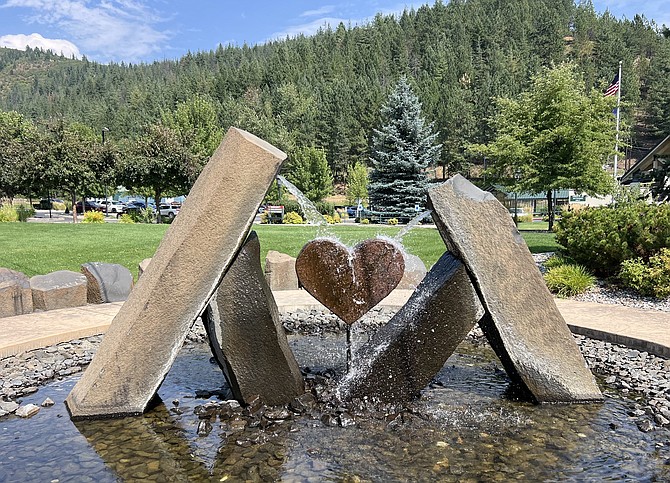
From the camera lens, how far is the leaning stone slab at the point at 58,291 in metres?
8.28

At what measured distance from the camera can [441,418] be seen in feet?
15.0

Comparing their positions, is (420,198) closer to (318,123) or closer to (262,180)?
(262,180)

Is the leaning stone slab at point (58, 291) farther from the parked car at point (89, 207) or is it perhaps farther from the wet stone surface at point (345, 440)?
the parked car at point (89, 207)

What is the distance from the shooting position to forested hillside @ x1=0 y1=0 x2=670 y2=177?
6575cm

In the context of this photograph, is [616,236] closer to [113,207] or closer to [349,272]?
[349,272]

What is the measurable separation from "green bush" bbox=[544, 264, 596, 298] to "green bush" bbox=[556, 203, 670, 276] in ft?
1.84

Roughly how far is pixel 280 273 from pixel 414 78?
85.8 metres

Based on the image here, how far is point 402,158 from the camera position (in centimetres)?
3134

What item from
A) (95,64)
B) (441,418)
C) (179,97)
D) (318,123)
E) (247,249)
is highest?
(95,64)

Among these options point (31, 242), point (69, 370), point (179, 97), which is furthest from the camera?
point (179, 97)

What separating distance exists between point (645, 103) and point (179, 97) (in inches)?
2851

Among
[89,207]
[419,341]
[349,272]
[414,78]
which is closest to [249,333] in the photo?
[349,272]

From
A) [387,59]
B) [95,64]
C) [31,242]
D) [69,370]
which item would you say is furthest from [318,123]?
[95,64]

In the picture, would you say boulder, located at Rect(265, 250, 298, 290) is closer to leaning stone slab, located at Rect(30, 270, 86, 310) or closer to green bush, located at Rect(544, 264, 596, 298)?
leaning stone slab, located at Rect(30, 270, 86, 310)
